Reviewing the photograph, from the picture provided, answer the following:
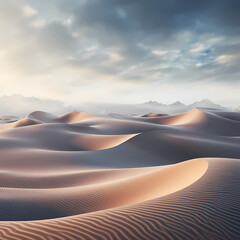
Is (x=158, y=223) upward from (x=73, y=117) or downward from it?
downward

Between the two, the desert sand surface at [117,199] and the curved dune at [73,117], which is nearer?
the desert sand surface at [117,199]

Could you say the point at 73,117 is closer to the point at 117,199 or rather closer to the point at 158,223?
the point at 117,199

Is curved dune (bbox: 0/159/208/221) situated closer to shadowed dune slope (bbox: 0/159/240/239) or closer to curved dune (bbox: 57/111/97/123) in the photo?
shadowed dune slope (bbox: 0/159/240/239)

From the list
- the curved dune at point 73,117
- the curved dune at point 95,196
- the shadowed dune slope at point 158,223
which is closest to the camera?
the shadowed dune slope at point 158,223

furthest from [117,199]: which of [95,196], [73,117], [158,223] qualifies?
[73,117]

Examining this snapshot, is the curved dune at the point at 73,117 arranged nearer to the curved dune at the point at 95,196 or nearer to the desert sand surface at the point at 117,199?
the desert sand surface at the point at 117,199

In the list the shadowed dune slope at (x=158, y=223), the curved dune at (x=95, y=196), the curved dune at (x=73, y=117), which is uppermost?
the curved dune at (x=73, y=117)

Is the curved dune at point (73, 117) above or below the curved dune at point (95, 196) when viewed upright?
above

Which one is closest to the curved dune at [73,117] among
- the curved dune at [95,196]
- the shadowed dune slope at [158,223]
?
the curved dune at [95,196]

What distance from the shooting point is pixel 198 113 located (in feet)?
151

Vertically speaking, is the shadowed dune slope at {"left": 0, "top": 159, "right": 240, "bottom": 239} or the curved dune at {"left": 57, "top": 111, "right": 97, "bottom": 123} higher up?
the curved dune at {"left": 57, "top": 111, "right": 97, "bottom": 123}

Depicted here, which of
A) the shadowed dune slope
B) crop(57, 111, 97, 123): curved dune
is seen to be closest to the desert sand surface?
the shadowed dune slope

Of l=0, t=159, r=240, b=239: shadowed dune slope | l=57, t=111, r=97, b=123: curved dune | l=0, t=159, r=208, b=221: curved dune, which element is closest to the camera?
l=0, t=159, r=240, b=239: shadowed dune slope

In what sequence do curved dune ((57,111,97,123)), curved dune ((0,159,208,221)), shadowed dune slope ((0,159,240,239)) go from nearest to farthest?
shadowed dune slope ((0,159,240,239)) → curved dune ((0,159,208,221)) → curved dune ((57,111,97,123))
